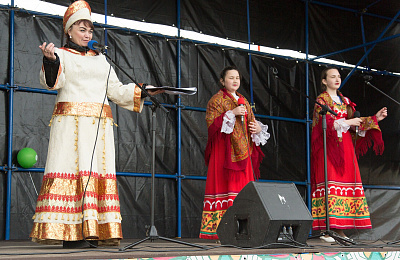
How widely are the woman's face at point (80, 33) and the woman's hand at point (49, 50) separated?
37 centimetres

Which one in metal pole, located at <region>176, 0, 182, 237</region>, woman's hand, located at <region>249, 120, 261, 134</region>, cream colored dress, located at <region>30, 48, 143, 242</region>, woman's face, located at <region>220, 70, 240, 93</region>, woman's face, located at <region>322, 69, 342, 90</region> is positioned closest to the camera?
cream colored dress, located at <region>30, 48, 143, 242</region>

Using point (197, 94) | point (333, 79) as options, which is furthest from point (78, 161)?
point (197, 94)

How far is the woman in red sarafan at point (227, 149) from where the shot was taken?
5.35 metres

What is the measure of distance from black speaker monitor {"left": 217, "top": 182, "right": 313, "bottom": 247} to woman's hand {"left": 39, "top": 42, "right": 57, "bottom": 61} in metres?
1.64

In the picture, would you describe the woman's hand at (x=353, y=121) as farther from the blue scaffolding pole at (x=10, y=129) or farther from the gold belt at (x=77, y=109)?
the blue scaffolding pole at (x=10, y=129)

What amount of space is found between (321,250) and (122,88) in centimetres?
191

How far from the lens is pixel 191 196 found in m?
7.11

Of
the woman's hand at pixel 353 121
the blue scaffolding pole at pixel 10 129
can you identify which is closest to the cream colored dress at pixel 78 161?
the blue scaffolding pole at pixel 10 129

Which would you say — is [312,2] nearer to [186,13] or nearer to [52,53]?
[186,13]

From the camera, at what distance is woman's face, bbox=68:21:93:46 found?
13.8 ft

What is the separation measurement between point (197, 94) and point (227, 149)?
2.05 meters

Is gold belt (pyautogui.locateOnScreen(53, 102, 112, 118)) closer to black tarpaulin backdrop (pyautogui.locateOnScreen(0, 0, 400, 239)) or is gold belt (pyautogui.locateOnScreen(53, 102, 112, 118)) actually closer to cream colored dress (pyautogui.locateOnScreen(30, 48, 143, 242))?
cream colored dress (pyautogui.locateOnScreen(30, 48, 143, 242))

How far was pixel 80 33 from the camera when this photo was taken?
4219 mm

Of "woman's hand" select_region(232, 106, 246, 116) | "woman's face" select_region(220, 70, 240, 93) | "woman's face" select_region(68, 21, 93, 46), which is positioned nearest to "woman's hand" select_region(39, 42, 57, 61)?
"woman's face" select_region(68, 21, 93, 46)
